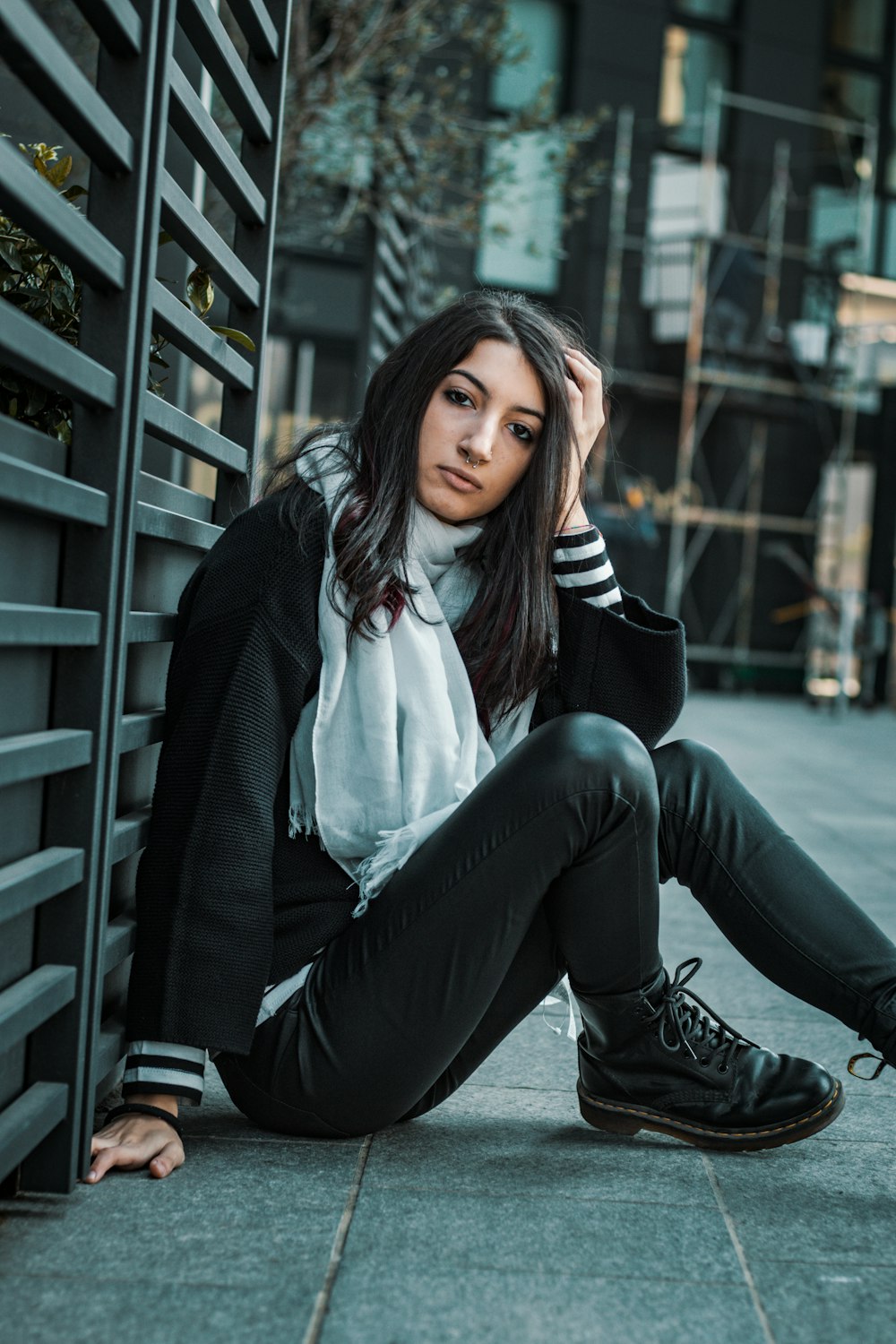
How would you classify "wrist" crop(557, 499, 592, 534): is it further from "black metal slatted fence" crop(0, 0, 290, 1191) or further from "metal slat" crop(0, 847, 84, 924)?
"metal slat" crop(0, 847, 84, 924)

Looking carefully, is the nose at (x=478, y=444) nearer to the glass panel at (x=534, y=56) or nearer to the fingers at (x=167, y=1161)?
the fingers at (x=167, y=1161)

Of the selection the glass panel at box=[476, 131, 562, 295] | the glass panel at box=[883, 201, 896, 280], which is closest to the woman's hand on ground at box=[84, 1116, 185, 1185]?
the glass panel at box=[476, 131, 562, 295]

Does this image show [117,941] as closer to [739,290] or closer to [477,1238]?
[477,1238]

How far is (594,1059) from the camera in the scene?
6.83 ft

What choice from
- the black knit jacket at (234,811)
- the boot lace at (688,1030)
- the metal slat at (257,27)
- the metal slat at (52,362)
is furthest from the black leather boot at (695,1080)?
the metal slat at (257,27)

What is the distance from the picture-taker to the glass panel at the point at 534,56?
1445 centimetres

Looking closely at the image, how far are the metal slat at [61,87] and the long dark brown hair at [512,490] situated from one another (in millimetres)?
588

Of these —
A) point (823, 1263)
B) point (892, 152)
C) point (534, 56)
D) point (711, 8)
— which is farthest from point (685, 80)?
point (823, 1263)

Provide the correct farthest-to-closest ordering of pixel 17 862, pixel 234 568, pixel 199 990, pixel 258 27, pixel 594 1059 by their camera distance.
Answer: pixel 258 27, pixel 594 1059, pixel 234 568, pixel 199 990, pixel 17 862

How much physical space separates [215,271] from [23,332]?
862 millimetres

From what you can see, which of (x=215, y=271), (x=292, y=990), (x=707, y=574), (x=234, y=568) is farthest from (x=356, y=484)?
(x=707, y=574)

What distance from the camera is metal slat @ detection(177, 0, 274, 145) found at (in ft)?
6.15

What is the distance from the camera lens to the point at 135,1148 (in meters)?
1.81

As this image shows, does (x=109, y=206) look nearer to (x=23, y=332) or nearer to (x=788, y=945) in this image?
(x=23, y=332)
